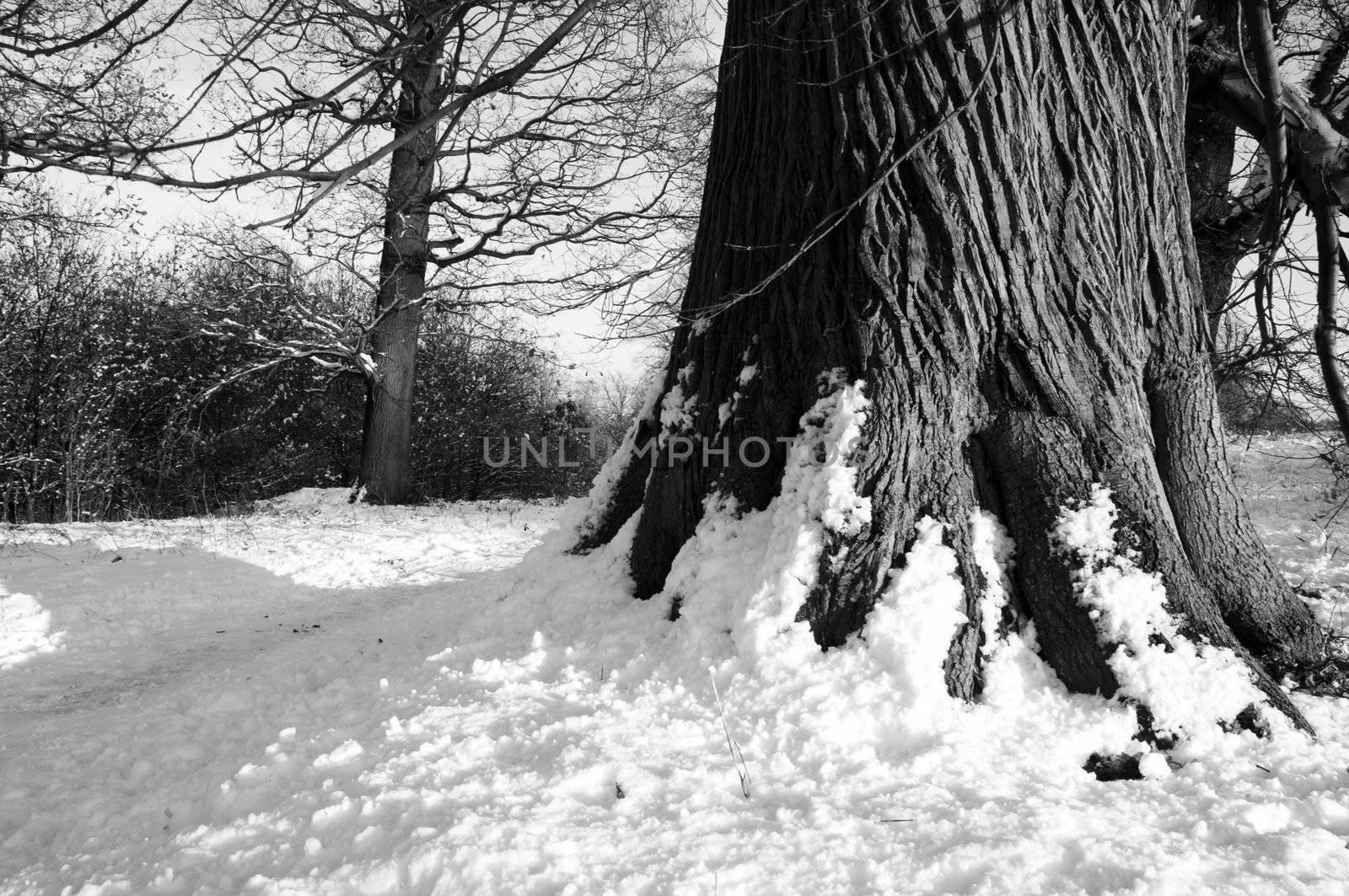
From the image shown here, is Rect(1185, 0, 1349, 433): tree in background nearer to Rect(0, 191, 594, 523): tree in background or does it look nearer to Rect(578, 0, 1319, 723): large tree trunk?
Rect(578, 0, 1319, 723): large tree trunk

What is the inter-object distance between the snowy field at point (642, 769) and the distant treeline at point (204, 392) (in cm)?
808

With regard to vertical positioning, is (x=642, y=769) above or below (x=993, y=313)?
below

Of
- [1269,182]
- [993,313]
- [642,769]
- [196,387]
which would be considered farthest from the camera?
[196,387]

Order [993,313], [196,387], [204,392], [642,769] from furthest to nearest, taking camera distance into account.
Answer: [196,387], [204,392], [993,313], [642,769]

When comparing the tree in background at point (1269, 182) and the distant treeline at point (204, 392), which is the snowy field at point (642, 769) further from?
the distant treeline at point (204, 392)

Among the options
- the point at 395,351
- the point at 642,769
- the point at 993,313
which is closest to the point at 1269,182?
the point at 993,313

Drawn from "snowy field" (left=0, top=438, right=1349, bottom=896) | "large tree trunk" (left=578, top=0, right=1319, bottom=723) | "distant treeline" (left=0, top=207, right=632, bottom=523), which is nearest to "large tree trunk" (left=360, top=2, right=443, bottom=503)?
"distant treeline" (left=0, top=207, right=632, bottom=523)

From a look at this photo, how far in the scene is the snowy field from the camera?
164 cm

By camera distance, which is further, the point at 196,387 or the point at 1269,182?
the point at 196,387

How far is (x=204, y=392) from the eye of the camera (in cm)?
1047

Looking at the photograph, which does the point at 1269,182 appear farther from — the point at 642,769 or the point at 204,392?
the point at 204,392

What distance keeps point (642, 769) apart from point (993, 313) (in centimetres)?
188

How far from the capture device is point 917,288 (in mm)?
2654

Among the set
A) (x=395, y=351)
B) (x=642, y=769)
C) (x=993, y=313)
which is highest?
(x=395, y=351)
